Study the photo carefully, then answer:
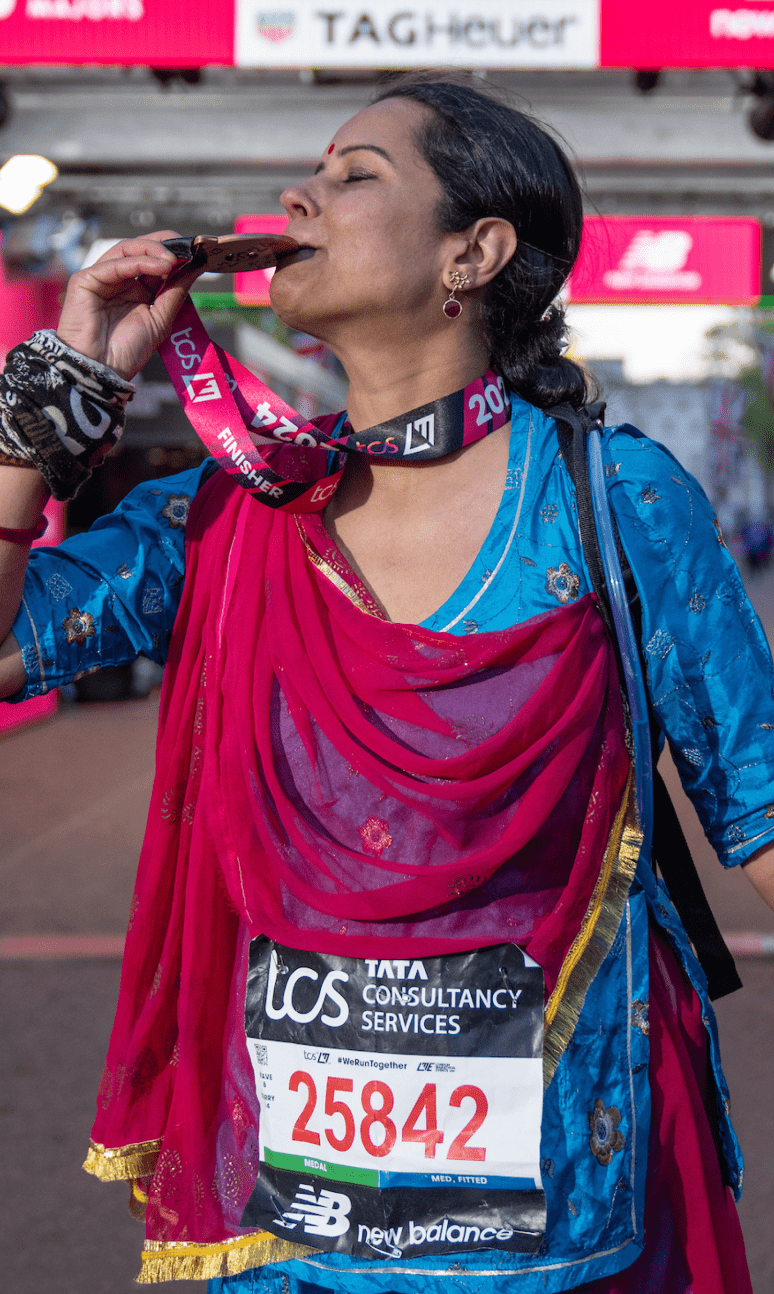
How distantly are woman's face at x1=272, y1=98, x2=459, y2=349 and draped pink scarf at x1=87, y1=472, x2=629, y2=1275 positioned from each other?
0.90ft

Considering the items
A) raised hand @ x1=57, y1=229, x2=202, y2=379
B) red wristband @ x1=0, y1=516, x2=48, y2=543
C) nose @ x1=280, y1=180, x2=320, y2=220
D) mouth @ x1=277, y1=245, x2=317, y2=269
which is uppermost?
nose @ x1=280, y1=180, x2=320, y2=220

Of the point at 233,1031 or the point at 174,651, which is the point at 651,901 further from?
the point at 174,651

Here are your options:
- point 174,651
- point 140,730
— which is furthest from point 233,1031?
point 140,730

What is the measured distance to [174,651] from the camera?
1.54m

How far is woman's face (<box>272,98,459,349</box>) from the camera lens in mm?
1484

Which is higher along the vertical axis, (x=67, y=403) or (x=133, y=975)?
(x=67, y=403)

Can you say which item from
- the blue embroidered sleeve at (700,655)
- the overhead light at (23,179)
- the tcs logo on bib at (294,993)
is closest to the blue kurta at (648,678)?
the blue embroidered sleeve at (700,655)

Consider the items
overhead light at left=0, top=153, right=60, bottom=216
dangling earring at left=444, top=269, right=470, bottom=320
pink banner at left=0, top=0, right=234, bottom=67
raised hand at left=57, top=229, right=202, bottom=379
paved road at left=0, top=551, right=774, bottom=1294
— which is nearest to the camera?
raised hand at left=57, top=229, right=202, bottom=379

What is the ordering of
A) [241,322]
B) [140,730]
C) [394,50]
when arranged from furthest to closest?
[241,322], [140,730], [394,50]

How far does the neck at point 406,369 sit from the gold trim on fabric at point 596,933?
57cm

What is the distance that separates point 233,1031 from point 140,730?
8.61m

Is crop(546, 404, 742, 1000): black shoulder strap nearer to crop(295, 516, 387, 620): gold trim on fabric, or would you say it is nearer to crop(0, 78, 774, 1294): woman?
crop(0, 78, 774, 1294): woman

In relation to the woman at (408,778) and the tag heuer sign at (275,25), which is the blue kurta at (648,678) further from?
the tag heuer sign at (275,25)

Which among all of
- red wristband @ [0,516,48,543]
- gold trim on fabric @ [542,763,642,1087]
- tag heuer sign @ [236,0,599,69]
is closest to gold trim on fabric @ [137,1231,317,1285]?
gold trim on fabric @ [542,763,642,1087]
